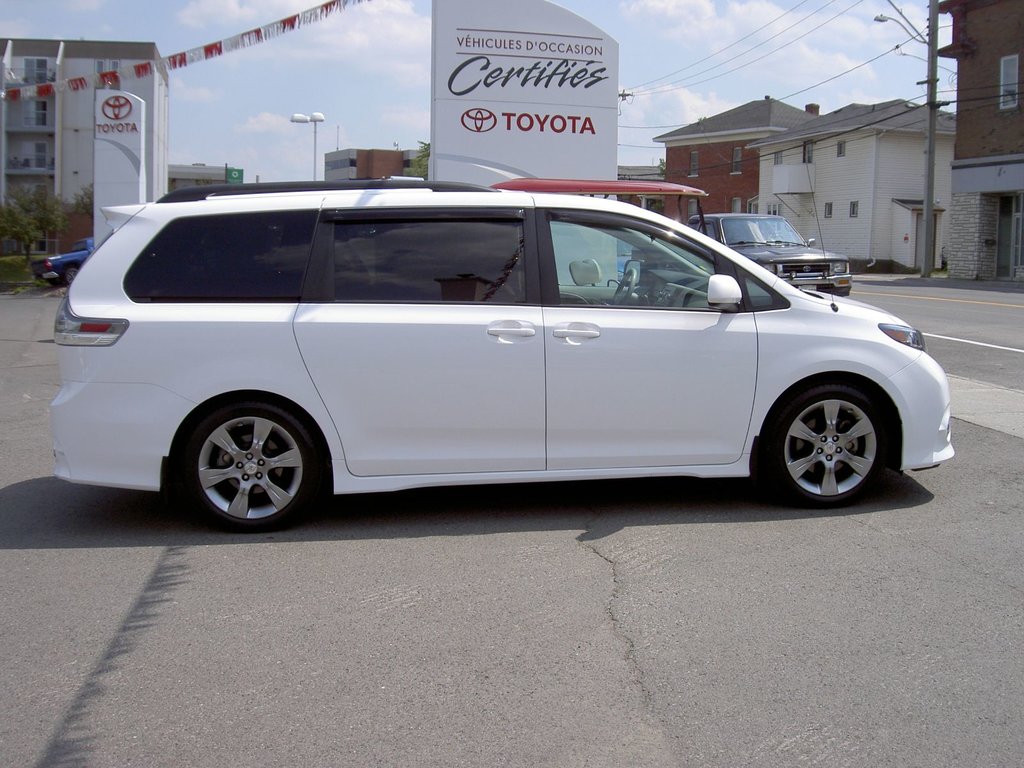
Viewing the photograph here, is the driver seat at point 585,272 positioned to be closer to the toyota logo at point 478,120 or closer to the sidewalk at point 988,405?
the sidewalk at point 988,405

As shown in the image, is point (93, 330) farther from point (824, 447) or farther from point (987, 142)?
point (987, 142)

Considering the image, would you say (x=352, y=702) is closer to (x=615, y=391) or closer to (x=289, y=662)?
(x=289, y=662)

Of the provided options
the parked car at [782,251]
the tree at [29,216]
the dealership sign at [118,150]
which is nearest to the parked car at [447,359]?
the parked car at [782,251]

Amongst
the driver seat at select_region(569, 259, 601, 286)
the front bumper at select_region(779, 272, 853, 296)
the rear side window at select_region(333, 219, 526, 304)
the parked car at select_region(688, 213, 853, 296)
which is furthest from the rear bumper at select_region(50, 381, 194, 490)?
the front bumper at select_region(779, 272, 853, 296)

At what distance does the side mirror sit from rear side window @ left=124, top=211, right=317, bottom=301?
86.5 inches

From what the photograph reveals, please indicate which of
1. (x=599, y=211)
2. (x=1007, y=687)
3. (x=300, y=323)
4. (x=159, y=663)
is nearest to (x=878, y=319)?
(x=599, y=211)

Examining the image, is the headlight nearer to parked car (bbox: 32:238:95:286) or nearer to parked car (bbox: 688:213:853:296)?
parked car (bbox: 688:213:853:296)

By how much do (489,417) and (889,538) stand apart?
7.16ft

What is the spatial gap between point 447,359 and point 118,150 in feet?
60.8

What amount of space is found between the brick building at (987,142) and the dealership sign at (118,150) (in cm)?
2941

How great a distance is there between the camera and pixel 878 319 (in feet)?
19.9

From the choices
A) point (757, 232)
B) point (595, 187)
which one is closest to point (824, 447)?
point (595, 187)

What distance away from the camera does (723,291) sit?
564 centimetres

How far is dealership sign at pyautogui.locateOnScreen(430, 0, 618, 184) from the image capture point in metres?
13.3
